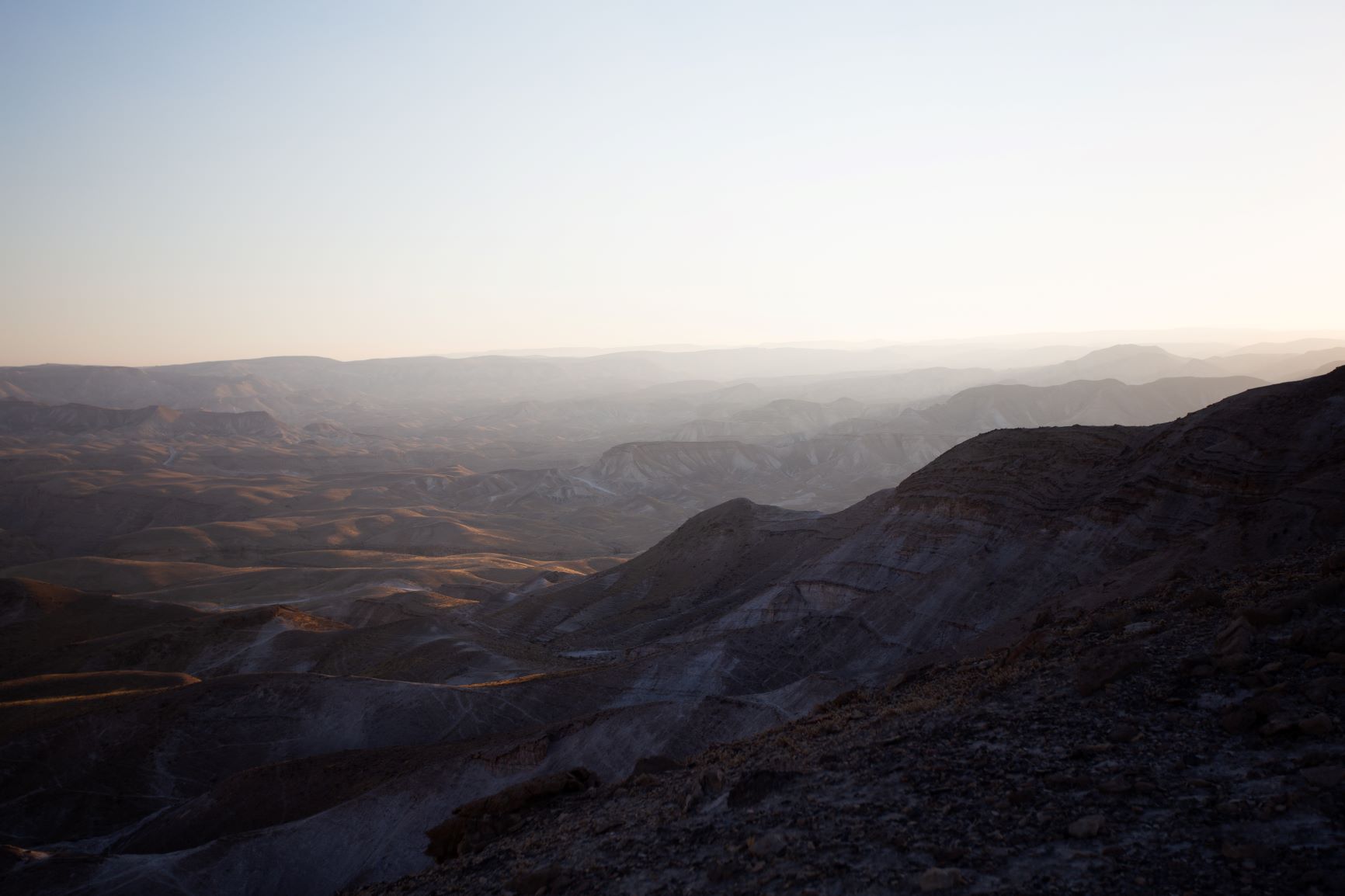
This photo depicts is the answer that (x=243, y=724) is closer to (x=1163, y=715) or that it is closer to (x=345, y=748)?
(x=345, y=748)

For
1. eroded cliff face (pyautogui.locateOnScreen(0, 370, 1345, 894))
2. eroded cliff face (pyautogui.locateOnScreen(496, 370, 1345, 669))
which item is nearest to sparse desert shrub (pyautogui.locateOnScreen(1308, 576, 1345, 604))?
eroded cliff face (pyautogui.locateOnScreen(0, 370, 1345, 894))

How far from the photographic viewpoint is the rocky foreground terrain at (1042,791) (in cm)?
643

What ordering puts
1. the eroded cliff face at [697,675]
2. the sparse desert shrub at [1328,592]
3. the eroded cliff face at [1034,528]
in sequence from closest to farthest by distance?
the sparse desert shrub at [1328,592]
the eroded cliff face at [697,675]
the eroded cliff face at [1034,528]

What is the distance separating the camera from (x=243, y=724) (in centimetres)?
2706

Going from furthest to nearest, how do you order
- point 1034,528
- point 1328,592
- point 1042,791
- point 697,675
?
point 1034,528 → point 697,675 → point 1328,592 → point 1042,791

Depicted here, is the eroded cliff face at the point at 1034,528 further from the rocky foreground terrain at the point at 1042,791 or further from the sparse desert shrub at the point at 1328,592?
the rocky foreground terrain at the point at 1042,791

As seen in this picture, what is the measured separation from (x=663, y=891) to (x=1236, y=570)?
461 inches

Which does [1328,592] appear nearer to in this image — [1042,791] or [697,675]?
[1042,791]

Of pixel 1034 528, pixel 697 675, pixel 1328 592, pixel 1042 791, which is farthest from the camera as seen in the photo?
pixel 1034 528

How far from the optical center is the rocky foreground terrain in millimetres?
6426

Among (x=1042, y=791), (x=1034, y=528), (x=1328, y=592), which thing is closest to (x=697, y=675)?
(x=1034, y=528)

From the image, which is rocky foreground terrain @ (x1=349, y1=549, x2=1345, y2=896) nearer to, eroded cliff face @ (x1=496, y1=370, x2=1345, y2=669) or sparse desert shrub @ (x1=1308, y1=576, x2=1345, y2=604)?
sparse desert shrub @ (x1=1308, y1=576, x2=1345, y2=604)

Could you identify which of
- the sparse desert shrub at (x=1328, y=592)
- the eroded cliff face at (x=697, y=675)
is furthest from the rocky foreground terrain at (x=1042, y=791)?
the eroded cliff face at (x=697, y=675)

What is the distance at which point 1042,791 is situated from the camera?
7.71 m
